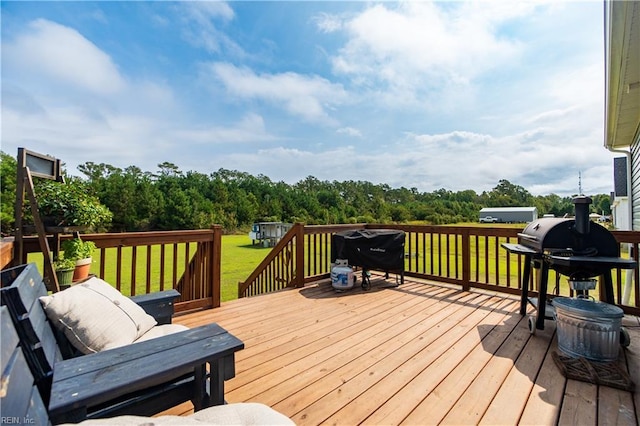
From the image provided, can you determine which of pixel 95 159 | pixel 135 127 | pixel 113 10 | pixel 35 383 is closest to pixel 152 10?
pixel 113 10

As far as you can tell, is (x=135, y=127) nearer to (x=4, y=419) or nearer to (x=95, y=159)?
(x=95, y=159)

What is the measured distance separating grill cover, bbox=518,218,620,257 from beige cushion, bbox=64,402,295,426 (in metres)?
2.76

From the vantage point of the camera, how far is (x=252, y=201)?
29.6 m

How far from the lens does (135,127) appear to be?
615 inches

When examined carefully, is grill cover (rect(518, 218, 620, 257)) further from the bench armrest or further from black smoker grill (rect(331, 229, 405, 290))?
the bench armrest

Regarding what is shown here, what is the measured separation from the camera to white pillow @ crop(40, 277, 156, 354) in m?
1.39

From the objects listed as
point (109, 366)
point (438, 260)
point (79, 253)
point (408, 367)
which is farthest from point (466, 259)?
point (79, 253)

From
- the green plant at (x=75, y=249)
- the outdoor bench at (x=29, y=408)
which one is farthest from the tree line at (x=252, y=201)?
the outdoor bench at (x=29, y=408)

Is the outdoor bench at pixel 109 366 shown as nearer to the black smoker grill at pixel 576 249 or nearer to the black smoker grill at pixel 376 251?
the black smoker grill at pixel 576 249

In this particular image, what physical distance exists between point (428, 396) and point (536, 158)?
2001cm

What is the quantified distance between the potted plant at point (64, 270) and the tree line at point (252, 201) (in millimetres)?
15972

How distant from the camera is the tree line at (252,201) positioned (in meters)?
21.2

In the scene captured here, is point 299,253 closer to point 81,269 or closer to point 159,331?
point 81,269

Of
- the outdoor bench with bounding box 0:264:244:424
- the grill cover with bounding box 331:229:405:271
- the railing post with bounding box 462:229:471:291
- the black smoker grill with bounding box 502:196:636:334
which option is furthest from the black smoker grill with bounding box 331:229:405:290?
the outdoor bench with bounding box 0:264:244:424
